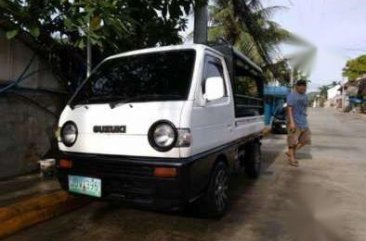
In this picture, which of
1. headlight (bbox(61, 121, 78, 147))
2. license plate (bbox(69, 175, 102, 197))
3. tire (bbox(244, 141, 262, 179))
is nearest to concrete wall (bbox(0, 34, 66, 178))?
headlight (bbox(61, 121, 78, 147))

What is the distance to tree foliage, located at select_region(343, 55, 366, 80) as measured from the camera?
65.9 metres

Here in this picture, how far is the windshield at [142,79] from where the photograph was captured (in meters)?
4.79

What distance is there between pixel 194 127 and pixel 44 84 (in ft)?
12.5

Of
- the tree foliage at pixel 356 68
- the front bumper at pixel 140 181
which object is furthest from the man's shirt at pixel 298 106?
the tree foliage at pixel 356 68

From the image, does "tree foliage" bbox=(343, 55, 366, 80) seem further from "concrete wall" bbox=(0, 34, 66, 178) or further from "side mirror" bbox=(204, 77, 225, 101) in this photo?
"side mirror" bbox=(204, 77, 225, 101)

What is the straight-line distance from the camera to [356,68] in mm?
66938

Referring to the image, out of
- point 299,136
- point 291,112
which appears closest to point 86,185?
point 291,112

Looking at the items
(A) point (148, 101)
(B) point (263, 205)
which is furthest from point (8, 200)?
(B) point (263, 205)

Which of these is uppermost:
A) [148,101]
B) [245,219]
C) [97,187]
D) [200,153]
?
[148,101]

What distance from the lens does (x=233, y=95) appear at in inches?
234

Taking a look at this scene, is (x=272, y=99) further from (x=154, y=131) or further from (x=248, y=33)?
(x=154, y=131)

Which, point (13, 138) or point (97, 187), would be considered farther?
point (13, 138)

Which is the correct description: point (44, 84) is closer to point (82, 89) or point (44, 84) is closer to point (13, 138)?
point (13, 138)

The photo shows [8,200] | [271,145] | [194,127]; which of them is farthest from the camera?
[271,145]
